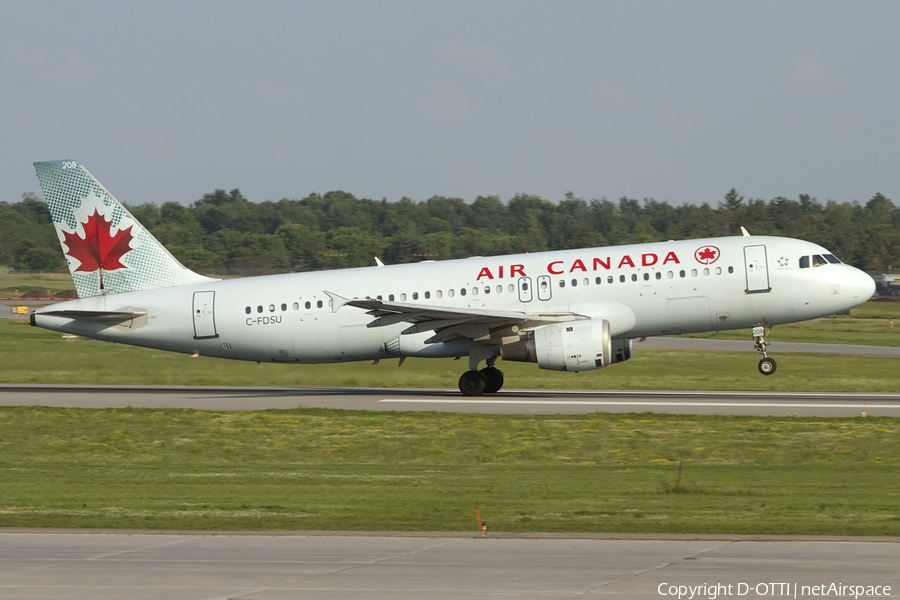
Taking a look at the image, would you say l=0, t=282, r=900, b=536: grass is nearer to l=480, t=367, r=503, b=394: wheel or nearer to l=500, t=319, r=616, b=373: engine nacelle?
l=500, t=319, r=616, b=373: engine nacelle

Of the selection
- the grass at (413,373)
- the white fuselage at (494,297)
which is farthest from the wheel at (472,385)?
the grass at (413,373)

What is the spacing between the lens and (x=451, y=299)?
109 feet

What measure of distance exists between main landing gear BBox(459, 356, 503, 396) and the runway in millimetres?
329

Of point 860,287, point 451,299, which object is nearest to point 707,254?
point 860,287

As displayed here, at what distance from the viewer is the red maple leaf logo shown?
35.2 meters

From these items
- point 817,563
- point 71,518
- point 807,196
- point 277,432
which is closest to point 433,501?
point 71,518

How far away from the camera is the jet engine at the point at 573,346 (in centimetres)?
3091

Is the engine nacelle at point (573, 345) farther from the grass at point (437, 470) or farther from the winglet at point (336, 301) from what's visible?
the winglet at point (336, 301)

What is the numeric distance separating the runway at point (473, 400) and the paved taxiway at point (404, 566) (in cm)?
1519

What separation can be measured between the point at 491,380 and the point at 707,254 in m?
7.46

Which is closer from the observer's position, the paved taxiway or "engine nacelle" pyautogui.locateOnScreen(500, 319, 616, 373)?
the paved taxiway

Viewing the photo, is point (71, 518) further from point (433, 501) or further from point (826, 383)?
point (826, 383)

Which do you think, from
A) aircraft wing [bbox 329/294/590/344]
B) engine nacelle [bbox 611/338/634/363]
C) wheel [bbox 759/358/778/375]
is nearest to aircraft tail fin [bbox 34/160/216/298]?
aircraft wing [bbox 329/294/590/344]

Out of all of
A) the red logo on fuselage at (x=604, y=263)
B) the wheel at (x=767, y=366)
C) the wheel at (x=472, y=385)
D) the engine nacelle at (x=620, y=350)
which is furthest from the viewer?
the wheel at (x=472, y=385)
